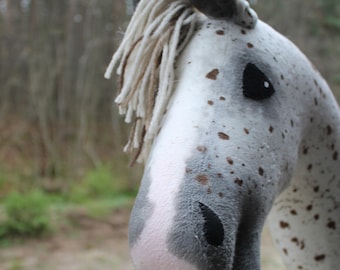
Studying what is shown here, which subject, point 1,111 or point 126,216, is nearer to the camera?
point 126,216

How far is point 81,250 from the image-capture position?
408cm

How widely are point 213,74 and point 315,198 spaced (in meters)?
0.39

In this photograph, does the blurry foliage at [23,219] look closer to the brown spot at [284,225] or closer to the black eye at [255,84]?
the brown spot at [284,225]

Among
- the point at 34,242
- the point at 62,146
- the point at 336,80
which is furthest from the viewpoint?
the point at 336,80

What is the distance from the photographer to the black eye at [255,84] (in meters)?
0.83

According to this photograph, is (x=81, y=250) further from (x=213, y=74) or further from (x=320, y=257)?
(x=213, y=74)

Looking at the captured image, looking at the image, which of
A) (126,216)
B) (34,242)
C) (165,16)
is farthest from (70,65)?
(165,16)

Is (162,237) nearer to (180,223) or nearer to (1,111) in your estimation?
(180,223)

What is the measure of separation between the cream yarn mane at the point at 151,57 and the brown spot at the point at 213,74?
3.0 inches

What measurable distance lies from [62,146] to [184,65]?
6130mm

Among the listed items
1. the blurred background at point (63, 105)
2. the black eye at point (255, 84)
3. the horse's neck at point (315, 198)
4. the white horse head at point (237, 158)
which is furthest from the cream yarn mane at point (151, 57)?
the blurred background at point (63, 105)

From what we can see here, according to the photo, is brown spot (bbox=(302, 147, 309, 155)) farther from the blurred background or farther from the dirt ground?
the blurred background

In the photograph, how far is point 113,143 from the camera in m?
7.10

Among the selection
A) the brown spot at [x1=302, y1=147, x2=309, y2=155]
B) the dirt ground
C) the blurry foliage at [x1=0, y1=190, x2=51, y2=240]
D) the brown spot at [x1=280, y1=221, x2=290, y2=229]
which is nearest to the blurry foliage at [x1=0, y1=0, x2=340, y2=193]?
the dirt ground
